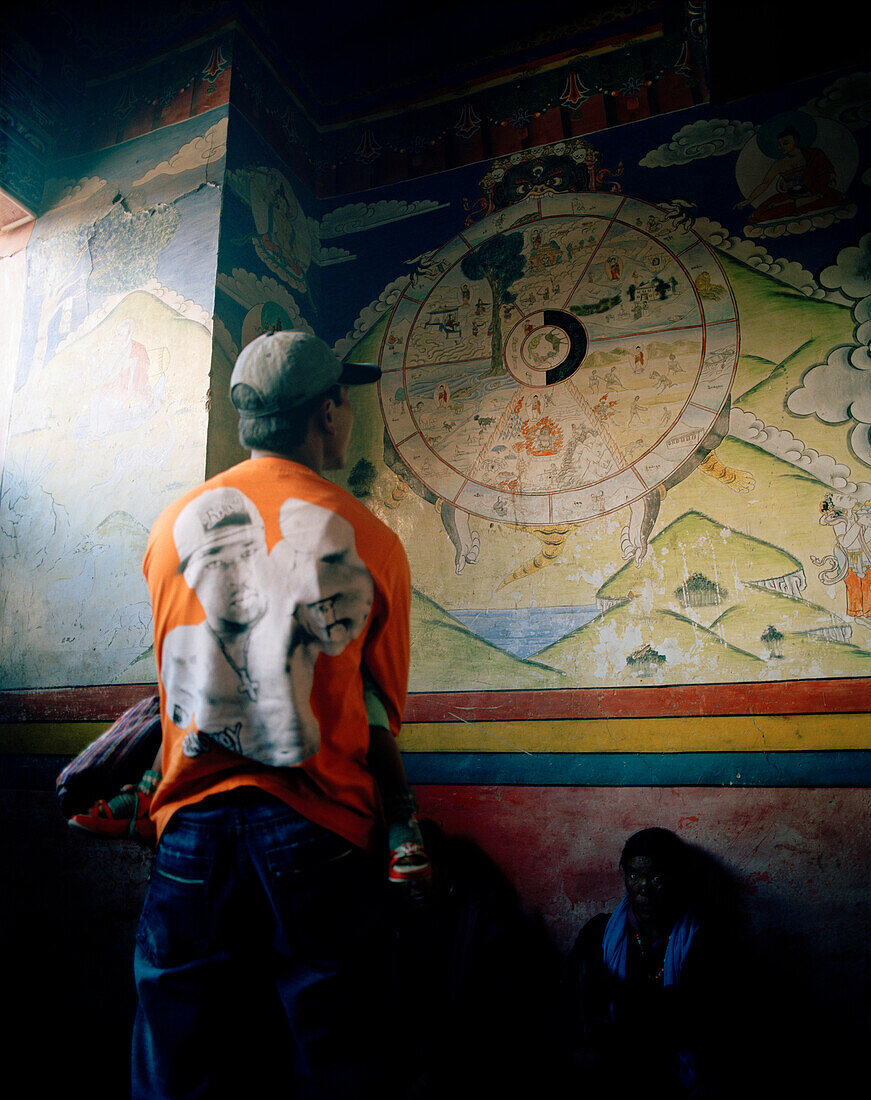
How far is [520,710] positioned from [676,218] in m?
2.48

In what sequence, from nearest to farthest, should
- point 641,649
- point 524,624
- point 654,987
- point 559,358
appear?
1. point 654,987
2. point 641,649
3. point 524,624
4. point 559,358

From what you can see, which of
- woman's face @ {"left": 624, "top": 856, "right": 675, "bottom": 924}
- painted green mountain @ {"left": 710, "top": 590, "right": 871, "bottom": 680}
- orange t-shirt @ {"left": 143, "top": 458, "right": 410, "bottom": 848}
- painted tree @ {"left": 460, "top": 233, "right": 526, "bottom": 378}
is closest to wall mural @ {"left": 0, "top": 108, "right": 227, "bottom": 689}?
painted tree @ {"left": 460, "top": 233, "right": 526, "bottom": 378}

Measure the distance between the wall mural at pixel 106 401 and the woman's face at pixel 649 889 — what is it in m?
2.14

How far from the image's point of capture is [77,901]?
3.06 m

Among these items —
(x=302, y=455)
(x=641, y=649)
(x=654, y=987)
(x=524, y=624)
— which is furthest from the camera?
(x=524, y=624)

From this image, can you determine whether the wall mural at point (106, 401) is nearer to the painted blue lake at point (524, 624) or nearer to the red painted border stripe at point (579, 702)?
the red painted border stripe at point (579, 702)

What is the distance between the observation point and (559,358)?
3590 mm

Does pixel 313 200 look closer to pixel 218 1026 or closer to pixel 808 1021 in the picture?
pixel 218 1026

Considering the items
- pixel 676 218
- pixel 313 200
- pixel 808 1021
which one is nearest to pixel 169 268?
pixel 313 200

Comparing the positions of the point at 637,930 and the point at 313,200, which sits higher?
the point at 313,200

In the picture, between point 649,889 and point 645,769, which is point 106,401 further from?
point 649,889

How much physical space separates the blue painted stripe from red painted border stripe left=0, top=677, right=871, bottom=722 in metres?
0.17

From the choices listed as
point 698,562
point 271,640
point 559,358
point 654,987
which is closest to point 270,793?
point 271,640

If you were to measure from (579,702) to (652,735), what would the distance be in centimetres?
33
